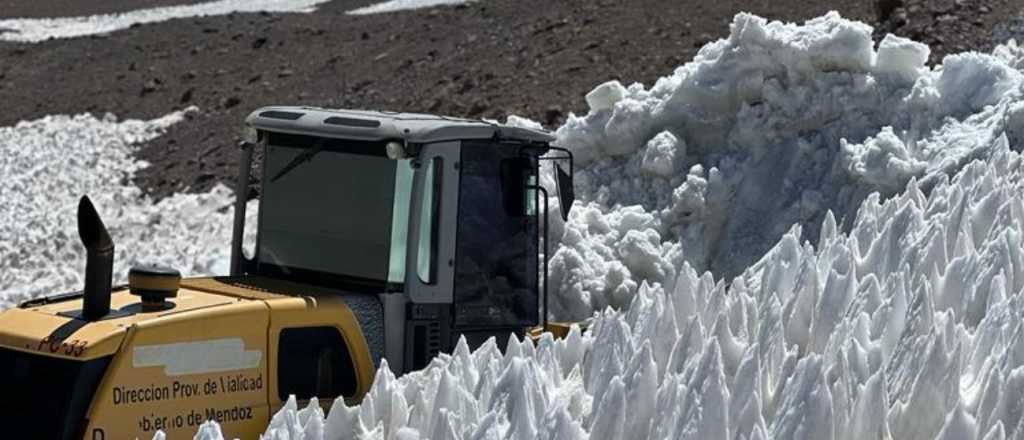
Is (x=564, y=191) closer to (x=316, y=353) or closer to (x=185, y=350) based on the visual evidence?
(x=316, y=353)

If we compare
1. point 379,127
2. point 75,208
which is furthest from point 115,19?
point 379,127

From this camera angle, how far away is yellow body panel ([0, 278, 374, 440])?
8.36 m

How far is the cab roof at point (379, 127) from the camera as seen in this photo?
9414 millimetres

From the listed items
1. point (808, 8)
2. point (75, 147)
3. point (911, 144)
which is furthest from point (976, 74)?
point (75, 147)

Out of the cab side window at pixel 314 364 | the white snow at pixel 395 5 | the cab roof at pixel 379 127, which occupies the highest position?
the white snow at pixel 395 5

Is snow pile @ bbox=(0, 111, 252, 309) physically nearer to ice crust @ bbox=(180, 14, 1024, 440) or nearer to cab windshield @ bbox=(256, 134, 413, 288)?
ice crust @ bbox=(180, 14, 1024, 440)

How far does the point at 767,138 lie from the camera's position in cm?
1512

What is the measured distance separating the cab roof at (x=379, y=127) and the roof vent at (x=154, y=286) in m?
1.24

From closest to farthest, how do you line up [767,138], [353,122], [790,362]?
[790,362] → [353,122] → [767,138]

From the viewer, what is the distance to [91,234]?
8523 mm

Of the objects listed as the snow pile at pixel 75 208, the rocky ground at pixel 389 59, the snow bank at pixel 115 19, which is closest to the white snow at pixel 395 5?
the rocky ground at pixel 389 59

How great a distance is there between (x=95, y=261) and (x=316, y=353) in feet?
4.24

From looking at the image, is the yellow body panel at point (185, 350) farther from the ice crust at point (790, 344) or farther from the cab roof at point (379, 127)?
the cab roof at point (379, 127)

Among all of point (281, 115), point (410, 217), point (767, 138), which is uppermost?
point (767, 138)
